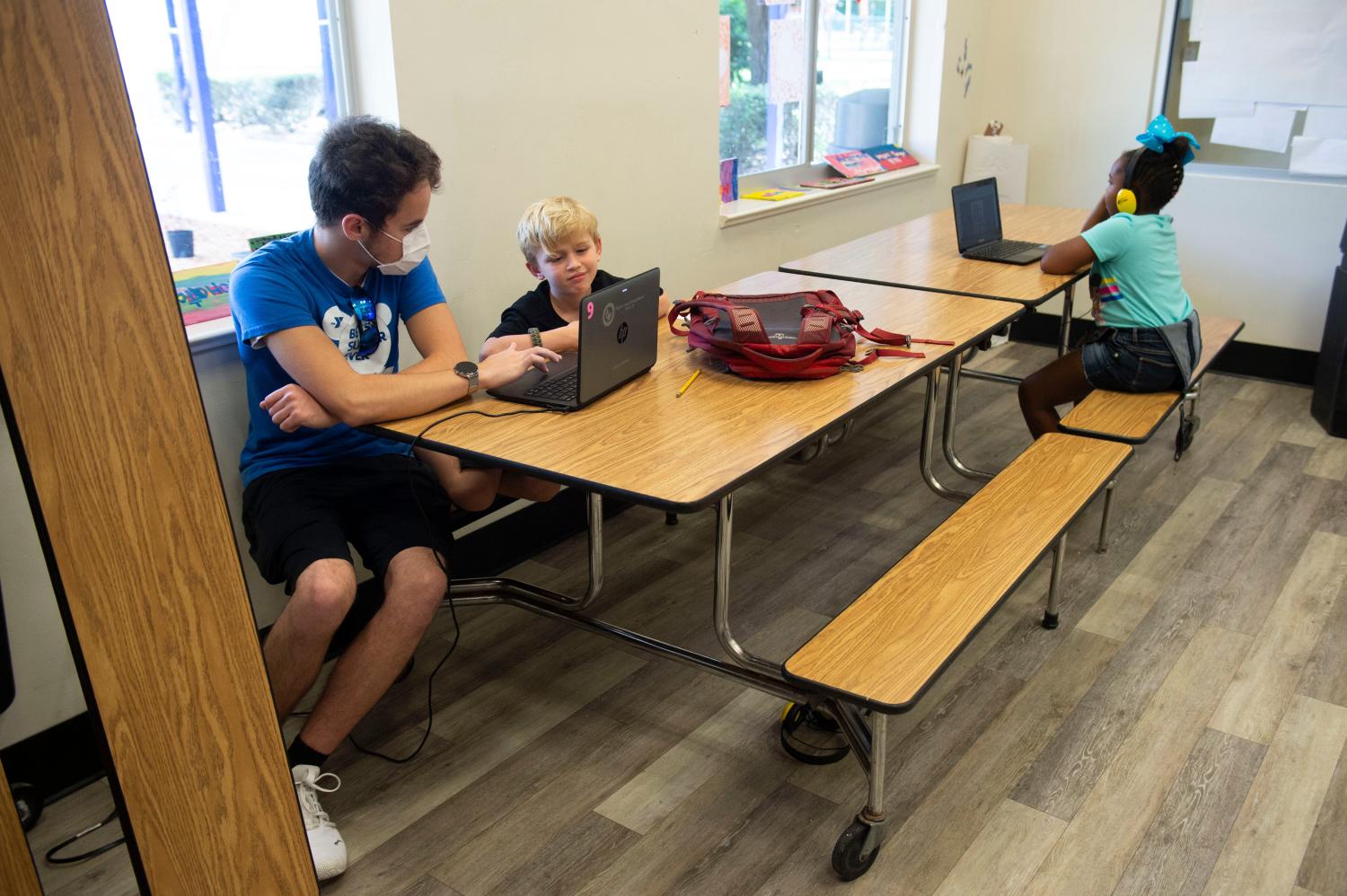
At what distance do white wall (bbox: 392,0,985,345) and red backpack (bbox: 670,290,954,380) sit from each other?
647 millimetres

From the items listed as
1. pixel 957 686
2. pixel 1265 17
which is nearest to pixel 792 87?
pixel 1265 17

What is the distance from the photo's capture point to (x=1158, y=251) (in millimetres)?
3070

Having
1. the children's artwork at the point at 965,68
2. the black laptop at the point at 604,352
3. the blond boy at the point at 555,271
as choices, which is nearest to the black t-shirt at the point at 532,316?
the blond boy at the point at 555,271

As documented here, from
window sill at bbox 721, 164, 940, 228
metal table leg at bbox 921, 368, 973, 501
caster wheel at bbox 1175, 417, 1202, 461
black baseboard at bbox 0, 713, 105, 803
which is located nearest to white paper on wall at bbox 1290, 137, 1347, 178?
caster wheel at bbox 1175, 417, 1202, 461

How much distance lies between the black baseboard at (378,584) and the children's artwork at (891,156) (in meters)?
2.14

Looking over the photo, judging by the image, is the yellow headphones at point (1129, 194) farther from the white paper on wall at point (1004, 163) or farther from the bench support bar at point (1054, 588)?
the white paper on wall at point (1004, 163)

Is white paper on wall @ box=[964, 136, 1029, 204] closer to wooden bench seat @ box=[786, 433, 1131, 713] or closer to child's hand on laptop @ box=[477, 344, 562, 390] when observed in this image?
wooden bench seat @ box=[786, 433, 1131, 713]

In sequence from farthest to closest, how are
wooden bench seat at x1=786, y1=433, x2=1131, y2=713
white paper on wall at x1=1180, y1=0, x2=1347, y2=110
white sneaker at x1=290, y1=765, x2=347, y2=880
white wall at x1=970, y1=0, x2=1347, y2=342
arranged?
white wall at x1=970, y1=0, x2=1347, y2=342 → white paper on wall at x1=1180, y1=0, x2=1347, y2=110 → white sneaker at x1=290, y1=765, x2=347, y2=880 → wooden bench seat at x1=786, y1=433, x2=1131, y2=713

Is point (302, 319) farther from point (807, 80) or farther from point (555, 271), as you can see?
point (807, 80)

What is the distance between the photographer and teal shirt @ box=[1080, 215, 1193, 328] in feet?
9.96

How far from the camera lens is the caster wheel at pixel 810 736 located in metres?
2.25

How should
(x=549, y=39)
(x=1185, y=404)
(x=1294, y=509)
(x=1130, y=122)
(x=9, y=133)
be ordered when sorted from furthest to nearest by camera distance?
(x=1130, y=122)
(x=1185, y=404)
(x=1294, y=509)
(x=549, y=39)
(x=9, y=133)

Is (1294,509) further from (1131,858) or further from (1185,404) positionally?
(1131,858)

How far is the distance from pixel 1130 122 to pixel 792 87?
5.04ft
